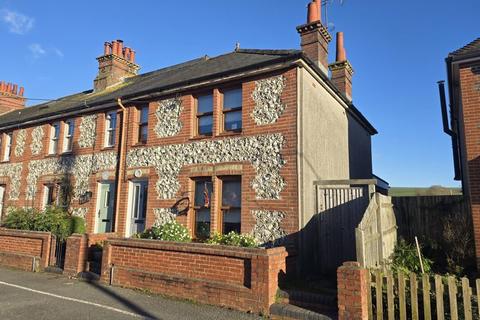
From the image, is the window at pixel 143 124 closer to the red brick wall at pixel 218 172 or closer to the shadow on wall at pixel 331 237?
the red brick wall at pixel 218 172

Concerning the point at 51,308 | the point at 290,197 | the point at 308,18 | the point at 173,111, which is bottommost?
the point at 51,308

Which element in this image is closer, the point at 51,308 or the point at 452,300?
the point at 452,300

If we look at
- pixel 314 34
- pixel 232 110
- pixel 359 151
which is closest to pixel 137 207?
pixel 232 110

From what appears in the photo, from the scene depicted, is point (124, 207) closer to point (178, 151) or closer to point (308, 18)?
point (178, 151)

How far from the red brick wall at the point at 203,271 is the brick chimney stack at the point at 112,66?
12.3m

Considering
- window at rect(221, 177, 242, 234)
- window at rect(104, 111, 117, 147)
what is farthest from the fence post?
window at rect(104, 111, 117, 147)

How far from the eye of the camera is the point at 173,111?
12.3 m

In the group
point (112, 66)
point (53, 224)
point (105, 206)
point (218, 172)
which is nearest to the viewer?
point (218, 172)

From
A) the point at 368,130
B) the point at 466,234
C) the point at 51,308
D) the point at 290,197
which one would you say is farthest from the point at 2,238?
the point at 368,130

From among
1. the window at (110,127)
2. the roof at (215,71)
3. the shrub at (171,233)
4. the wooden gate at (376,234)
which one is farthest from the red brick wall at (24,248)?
the wooden gate at (376,234)

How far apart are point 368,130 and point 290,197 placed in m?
9.74

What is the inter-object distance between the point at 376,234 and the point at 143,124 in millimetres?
9143

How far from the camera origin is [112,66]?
19.2m

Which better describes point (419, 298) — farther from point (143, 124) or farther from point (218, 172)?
point (143, 124)
